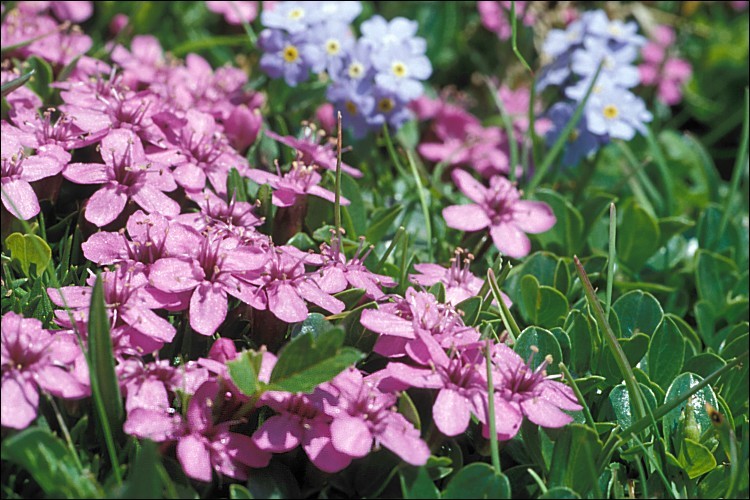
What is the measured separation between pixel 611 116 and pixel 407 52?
642 millimetres

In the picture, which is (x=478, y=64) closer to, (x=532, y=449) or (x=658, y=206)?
(x=658, y=206)

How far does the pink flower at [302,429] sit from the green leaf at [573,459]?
366 millimetres

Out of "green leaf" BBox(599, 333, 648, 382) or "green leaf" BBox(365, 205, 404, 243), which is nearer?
"green leaf" BBox(599, 333, 648, 382)

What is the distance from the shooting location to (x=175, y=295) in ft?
5.14

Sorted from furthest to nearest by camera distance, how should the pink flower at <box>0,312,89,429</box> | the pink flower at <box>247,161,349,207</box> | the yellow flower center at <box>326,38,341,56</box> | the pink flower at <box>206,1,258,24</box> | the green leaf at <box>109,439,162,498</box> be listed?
the pink flower at <box>206,1,258,24</box> < the yellow flower center at <box>326,38,341,56</box> < the pink flower at <box>247,161,349,207</box> < the pink flower at <box>0,312,89,429</box> < the green leaf at <box>109,439,162,498</box>

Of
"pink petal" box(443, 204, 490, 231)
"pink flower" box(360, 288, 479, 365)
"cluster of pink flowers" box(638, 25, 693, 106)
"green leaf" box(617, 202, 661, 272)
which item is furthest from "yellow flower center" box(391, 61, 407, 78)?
"cluster of pink flowers" box(638, 25, 693, 106)

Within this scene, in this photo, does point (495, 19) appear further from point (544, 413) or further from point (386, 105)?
point (544, 413)

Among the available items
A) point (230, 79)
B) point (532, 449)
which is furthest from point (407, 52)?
point (532, 449)

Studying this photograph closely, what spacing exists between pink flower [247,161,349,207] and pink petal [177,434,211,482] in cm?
66

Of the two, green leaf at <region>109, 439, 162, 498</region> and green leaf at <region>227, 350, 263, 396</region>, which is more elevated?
green leaf at <region>227, 350, 263, 396</region>

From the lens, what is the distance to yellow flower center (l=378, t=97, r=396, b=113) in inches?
101

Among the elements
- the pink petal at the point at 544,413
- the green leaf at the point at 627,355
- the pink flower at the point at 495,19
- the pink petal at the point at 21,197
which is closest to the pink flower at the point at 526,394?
the pink petal at the point at 544,413

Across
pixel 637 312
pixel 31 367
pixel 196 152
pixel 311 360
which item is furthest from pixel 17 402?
pixel 637 312

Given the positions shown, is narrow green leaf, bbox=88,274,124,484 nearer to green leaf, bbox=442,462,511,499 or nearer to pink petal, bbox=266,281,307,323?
pink petal, bbox=266,281,307,323
